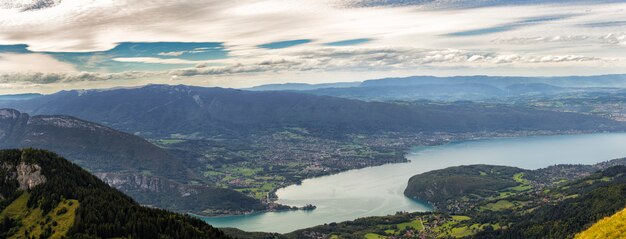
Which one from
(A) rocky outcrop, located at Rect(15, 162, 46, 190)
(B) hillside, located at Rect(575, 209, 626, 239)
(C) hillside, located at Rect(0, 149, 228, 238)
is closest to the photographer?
(B) hillside, located at Rect(575, 209, 626, 239)

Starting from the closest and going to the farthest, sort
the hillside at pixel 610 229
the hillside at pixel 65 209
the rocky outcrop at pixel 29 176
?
the hillside at pixel 610 229 → the hillside at pixel 65 209 → the rocky outcrop at pixel 29 176

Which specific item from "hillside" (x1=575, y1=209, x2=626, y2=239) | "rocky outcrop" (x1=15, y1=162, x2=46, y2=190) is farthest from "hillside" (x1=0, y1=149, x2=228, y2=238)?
"hillside" (x1=575, y1=209, x2=626, y2=239)

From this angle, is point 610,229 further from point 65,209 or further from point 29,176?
point 29,176

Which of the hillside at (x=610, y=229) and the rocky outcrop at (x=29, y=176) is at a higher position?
the hillside at (x=610, y=229)

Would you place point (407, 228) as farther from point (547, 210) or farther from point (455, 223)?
point (547, 210)

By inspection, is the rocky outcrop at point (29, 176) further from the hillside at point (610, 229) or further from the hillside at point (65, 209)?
the hillside at point (610, 229)

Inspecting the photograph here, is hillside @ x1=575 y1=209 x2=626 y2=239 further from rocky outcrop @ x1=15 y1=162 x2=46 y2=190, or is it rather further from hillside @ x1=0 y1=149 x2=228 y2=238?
rocky outcrop @ x1=15 y1=162 x2=46 y2=190

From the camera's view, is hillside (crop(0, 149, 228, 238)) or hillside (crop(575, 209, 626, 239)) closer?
hillside (crop(575, 209, 626, 239))

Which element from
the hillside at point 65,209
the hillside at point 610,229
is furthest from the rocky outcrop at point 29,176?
the hillside at point 610,229
